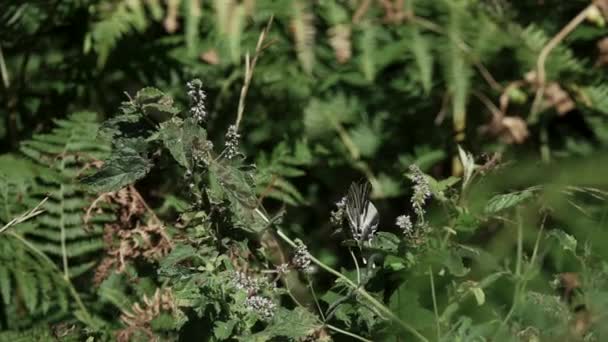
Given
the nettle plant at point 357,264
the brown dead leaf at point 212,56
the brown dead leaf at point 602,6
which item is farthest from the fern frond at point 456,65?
the nettle plant at point 357,264

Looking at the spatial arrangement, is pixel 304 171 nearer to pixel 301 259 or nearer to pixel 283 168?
pixel 283 168

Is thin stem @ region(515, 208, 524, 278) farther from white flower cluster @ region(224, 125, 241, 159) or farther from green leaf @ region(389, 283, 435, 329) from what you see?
white flower cluster @ region(224, 125, 241, 159)

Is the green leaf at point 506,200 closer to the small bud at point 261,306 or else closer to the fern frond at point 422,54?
the small bud at point 261,306

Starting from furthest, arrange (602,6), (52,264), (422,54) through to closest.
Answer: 1. (602,6)
2. (422,54)
3. (52,264)

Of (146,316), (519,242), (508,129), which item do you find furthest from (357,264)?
(508,129)

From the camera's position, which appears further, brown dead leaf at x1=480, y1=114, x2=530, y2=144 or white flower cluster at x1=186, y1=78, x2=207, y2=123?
brown dead leaf at x1=480, y1=114, x2=530, y2=144

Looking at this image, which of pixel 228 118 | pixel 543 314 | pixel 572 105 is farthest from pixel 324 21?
pixel 543 314

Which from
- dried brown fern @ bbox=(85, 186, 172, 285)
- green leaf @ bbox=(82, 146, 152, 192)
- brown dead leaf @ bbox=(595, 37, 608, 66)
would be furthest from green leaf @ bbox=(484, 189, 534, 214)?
brown dead leaf @ bbox=(595, 37, 608, 66)

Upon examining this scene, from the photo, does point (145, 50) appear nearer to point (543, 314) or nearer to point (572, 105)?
point (572, 105)
